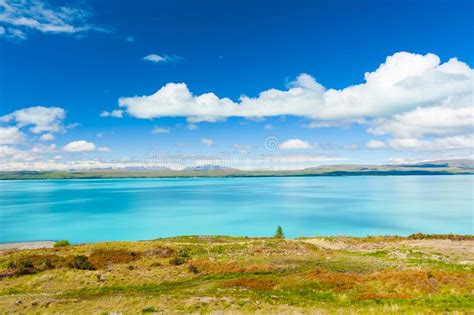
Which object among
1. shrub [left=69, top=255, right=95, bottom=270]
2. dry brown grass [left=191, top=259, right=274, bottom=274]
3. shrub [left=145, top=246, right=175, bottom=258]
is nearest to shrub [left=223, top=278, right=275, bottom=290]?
dry brown grass [left=191, top=259, right=274, bottom=274]

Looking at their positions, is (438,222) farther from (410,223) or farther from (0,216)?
(0,216)

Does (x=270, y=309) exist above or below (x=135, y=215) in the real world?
above

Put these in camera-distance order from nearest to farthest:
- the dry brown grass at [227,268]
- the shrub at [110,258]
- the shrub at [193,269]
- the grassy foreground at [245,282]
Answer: the grassy foreground at [245,282] → the dry brown grass at [227,268] → the shrub at [193,269] → the shrub at [110,258]

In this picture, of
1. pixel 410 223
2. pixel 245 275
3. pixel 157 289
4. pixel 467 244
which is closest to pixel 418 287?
pixel 245 275

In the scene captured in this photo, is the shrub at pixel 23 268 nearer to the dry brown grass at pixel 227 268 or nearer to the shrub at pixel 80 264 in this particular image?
the shrub at pixel 80 264

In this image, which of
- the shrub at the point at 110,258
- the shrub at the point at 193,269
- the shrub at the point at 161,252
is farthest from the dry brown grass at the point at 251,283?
the shrub at the point at 161,252

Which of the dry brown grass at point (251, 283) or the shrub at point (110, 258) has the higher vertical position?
the dry brown grass at point (251, 283)

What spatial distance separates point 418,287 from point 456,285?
2241 mm

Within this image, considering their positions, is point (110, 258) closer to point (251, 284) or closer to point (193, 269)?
point (193, 269)

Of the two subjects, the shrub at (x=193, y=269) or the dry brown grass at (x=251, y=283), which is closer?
the dry brown grass at (x=251, y=283)

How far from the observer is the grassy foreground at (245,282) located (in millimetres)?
17641

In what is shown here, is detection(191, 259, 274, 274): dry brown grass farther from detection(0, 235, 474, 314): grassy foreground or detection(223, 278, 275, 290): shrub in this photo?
detection(223, 278, 275, 290): shrub

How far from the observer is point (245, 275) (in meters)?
26.4

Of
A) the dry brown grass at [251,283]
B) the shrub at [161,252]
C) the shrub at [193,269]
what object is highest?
the dry brown grass at [251,283]
